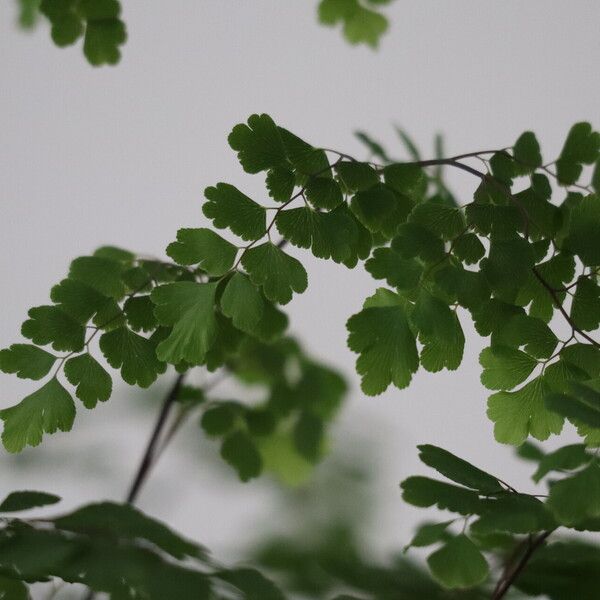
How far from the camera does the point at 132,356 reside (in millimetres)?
686

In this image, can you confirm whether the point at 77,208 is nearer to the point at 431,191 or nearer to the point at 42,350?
the point at 431,191

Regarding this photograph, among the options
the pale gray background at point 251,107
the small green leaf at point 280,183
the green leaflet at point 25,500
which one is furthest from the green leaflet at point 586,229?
the pale gray background at point 251,107

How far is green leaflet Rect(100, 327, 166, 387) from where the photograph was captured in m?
0.68

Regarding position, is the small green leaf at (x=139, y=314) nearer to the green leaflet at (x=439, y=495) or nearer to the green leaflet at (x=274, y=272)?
the green leaflet at (x=274, y=272)

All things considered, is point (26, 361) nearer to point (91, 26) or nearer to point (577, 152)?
point (91, 26)

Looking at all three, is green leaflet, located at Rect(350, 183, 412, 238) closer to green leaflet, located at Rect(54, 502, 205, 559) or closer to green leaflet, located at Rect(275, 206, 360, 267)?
green leaflet, located at Rect(275, 206, 360, 267)

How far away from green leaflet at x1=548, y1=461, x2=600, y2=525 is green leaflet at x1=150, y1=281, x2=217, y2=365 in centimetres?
28

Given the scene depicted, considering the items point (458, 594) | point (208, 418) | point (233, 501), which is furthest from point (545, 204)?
point (233, 501)

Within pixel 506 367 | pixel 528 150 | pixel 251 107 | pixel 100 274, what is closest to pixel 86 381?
pixel 100 274

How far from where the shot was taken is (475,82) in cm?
224

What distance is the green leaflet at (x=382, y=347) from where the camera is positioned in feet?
2.17

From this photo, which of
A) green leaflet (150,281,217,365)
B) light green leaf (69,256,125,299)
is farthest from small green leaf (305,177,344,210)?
light green leaf (69,256,125,299)

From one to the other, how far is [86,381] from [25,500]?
0.38ft

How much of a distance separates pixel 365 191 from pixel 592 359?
0.23 m
